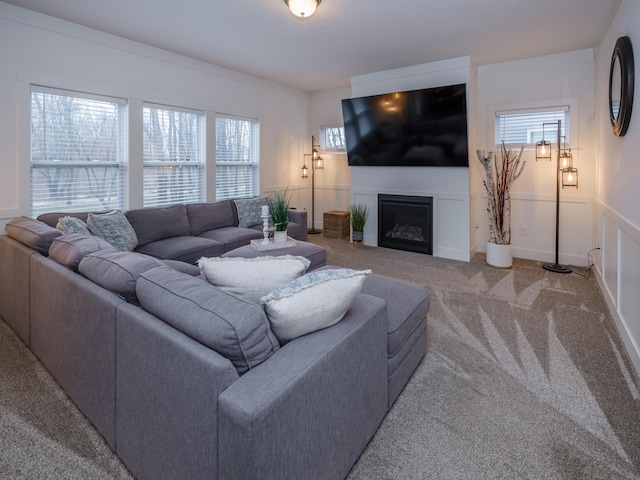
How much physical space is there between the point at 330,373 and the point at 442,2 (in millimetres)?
3269

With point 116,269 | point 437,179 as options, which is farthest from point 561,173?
point 116,269

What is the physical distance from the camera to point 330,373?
125cm

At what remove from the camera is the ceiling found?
323cm

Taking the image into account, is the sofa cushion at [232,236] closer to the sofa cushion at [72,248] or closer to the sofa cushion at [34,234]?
the sofa cushion at [34,234]

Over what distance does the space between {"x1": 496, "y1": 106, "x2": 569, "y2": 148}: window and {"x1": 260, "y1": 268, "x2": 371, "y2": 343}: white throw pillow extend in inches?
176

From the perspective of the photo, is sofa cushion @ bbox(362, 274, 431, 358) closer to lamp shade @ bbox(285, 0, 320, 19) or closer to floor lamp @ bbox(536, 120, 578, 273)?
lamp shade @ bbox(285, 0, 320, 19)

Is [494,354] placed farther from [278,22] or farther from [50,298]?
[278,22]

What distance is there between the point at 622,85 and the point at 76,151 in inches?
188

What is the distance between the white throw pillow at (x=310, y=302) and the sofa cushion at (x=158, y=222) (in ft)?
9.86

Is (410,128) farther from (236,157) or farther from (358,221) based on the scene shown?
(236,157)

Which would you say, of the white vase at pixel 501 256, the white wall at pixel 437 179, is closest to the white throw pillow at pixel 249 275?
the white vase at pixel 501 256

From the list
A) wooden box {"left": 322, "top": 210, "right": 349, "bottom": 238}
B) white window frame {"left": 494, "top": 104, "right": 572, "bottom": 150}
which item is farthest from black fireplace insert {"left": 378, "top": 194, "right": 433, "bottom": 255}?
white window frame {"left": 494, "top": 104, "right": 572, "bottom": 150}

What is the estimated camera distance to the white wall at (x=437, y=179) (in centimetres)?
488

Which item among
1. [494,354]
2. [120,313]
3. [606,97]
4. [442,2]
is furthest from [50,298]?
[606,97]
